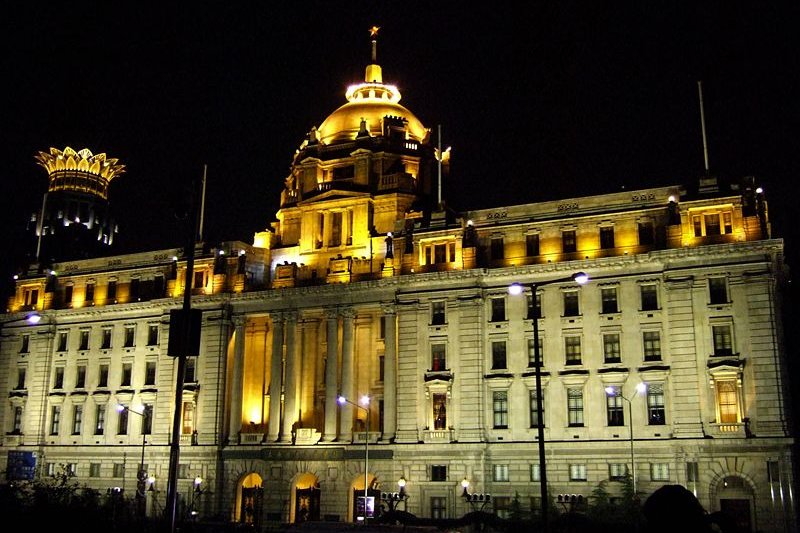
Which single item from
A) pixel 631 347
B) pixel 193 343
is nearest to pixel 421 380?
pixel 631 347

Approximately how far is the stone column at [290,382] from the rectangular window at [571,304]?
85.3 ft

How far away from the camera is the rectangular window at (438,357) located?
253ft

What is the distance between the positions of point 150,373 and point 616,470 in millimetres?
47054

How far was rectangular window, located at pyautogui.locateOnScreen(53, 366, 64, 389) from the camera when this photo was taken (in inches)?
3764

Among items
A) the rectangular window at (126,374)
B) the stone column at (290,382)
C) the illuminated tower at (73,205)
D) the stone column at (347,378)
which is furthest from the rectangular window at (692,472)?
the illuminated tower at (73,205)

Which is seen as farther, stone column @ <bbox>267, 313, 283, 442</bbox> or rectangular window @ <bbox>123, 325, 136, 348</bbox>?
rectangular window @ <bbox>123, 325, 136, 348</bbox>

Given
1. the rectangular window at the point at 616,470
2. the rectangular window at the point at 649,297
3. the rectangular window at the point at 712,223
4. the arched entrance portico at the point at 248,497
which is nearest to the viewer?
the rectangular window at the point at 616,470

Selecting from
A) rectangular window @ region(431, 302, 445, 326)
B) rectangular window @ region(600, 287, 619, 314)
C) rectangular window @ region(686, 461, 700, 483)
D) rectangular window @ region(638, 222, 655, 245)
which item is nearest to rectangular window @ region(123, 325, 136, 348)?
rectangular window @ region(431, 302, 445, 326)

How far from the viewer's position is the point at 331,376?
270 feet

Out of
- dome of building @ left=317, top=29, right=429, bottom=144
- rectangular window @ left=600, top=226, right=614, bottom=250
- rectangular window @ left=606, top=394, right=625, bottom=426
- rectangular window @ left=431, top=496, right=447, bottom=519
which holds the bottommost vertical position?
rectangular window @ left=431, top=496, right=447, bottom=519

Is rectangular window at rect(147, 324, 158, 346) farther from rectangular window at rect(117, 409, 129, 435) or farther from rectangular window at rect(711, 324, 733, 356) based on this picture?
rectangular window at rect(711, 324, 733, 356)

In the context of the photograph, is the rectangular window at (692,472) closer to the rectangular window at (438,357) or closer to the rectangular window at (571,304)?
the rectangular window at (571,304)

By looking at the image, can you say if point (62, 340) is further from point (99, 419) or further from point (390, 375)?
point (390, 375)

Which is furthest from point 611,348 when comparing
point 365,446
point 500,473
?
point 365,446
